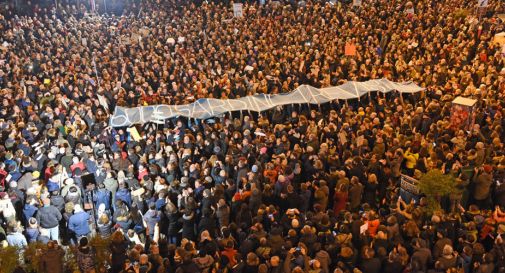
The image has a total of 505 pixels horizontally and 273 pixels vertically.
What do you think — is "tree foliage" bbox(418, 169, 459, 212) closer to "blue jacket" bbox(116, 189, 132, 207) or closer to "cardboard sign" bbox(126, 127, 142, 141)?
"blue jacket" bbox(116, 189, 132, 207)

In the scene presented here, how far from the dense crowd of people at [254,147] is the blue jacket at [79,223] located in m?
0.04

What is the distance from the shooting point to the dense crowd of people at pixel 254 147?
887 cm

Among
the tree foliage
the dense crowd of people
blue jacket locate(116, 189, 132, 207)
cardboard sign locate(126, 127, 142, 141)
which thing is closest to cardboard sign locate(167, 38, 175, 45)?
the dense crowd of people

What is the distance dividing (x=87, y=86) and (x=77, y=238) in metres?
7.29

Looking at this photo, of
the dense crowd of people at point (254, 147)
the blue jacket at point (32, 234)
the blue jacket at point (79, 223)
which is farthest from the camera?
the blue jacket at point (79, 223)

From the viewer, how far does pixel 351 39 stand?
19.8m

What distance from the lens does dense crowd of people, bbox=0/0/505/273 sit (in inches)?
349

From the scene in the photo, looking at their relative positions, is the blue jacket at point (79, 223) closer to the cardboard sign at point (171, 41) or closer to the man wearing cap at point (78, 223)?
the man wearing cap at point (78, 223)

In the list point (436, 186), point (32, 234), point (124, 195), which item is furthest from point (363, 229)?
point (32, 234)

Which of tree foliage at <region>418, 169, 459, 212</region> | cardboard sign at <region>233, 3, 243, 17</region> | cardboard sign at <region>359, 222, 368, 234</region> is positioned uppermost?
cardboard sign at <region>233, 3, 243, 17</region>

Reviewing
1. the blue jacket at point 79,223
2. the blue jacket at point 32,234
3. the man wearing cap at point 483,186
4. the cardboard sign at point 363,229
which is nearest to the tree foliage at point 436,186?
the man wearing cap at point 483,186

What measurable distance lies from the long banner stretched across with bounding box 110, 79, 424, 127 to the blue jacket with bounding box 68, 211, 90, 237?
13.0 feet

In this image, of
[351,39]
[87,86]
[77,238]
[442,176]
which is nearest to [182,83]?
[87,86]

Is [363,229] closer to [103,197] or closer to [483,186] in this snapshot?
[483,186]
